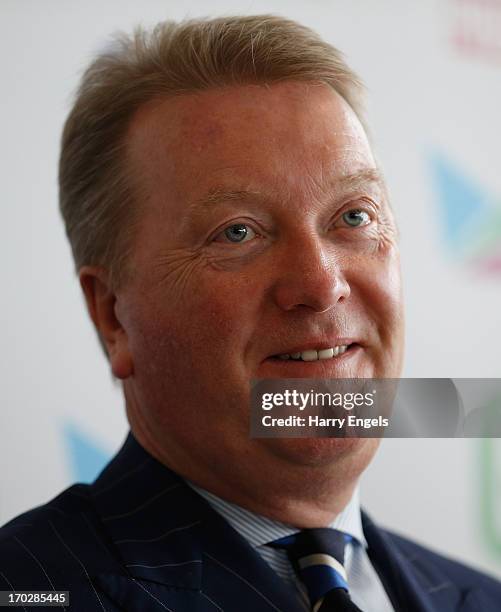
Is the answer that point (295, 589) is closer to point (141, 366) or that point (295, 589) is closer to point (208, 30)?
point (141, 366)

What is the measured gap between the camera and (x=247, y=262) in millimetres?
1052

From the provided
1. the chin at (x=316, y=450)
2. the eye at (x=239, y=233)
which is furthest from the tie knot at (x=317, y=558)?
the eye at (x=239, y=233)

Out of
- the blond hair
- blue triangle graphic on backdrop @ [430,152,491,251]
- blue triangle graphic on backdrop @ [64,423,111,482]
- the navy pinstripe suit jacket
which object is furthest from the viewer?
blue triangle graphic on backdrop @ [430,152,491,251]

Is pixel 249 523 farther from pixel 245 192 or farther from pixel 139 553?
pixel 245 192

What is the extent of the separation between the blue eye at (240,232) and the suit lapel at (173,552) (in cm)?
30

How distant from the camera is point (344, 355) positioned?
1051 millimetres

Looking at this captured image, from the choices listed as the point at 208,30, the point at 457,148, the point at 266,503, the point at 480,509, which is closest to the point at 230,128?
the point at 208,30

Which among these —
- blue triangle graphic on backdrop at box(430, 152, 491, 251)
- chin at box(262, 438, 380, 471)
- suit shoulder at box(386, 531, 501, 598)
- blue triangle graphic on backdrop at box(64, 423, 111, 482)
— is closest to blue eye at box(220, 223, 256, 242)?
chin at box(262, 438, 380, 471)

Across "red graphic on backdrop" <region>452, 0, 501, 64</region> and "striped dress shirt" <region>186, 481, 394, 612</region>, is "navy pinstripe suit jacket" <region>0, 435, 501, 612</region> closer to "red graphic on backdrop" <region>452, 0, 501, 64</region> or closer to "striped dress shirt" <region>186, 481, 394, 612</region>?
"striped dress shirt" <region>186, 481, 394, 612</region>

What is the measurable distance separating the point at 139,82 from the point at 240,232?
26 centimetres

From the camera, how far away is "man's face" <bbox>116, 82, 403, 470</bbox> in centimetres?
103

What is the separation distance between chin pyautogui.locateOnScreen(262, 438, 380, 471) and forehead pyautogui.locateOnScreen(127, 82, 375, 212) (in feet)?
0.93

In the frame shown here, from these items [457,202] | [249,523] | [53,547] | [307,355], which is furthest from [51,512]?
[457,202]

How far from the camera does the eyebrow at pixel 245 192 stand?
1.04 metres
